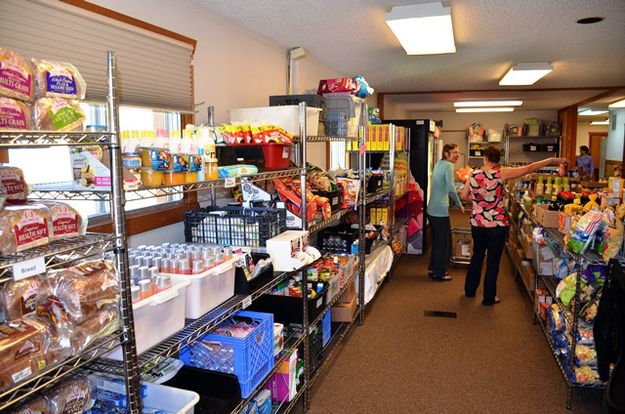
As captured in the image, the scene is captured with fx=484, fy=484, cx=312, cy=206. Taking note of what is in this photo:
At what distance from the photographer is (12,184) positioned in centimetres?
150

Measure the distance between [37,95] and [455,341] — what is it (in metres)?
3.72

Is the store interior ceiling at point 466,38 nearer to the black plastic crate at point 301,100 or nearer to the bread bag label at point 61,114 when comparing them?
the black plastic crate at point 301,100

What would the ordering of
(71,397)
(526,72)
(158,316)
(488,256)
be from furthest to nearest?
1. (526,72)
2. (488,256)
3. (158,316)
4. (71,397)

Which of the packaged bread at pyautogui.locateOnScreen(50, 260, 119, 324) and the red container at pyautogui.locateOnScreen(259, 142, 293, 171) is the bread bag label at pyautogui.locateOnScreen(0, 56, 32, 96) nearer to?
the packaged bread at pyautogui.locateOnScreen(50, 260, 119, 324)

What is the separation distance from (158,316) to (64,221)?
20.2 inches

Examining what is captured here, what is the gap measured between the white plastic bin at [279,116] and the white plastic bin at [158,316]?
1575 millimetres

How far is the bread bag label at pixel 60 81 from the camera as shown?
1.41 metres

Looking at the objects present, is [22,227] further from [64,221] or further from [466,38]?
[466,38]

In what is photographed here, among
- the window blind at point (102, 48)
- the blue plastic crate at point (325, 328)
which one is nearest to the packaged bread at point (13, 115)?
the window blind at point (102, 48)

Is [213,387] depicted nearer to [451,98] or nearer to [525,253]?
[525,253]

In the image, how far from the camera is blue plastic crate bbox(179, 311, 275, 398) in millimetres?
2242

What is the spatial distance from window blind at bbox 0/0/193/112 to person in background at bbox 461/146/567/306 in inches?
120

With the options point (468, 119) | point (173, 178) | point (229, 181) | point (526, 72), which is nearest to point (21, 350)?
point (173, 178)

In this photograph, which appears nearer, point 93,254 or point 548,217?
point 93,254
